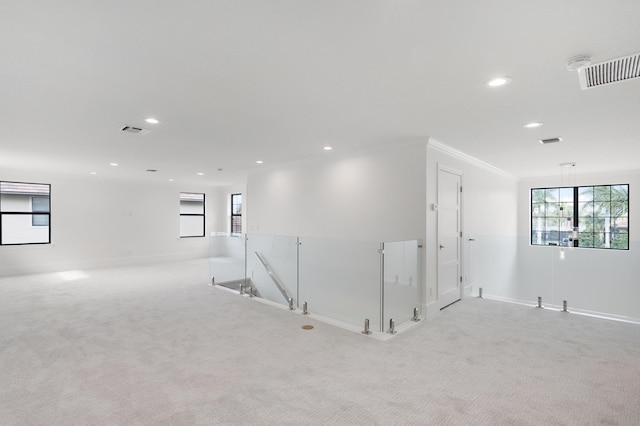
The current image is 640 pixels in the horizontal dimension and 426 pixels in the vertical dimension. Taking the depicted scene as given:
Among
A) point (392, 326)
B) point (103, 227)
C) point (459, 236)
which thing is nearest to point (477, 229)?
point (459, 236)

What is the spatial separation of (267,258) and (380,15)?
4.84 m

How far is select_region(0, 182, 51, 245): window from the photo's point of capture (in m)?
7.68

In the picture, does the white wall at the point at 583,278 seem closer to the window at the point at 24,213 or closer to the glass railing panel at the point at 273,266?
the glass railing panel at the point at 273,266

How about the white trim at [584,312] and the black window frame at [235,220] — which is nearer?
the white trim at [584,312]

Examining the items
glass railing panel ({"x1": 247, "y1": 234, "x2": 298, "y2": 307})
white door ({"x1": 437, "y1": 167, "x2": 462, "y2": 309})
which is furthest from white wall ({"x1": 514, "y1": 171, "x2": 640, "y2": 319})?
glass railing panel ({"x1": 247, "y1": 234, "x2": 298, "y2": 307})

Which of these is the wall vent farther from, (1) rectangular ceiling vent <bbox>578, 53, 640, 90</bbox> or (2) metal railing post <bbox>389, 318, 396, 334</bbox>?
(2) metal railing post <bbox>389, 318, 396, 334</bbox>

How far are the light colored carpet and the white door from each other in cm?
44

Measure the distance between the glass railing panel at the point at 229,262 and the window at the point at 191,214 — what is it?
4.36m

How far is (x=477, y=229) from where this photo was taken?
240 inches

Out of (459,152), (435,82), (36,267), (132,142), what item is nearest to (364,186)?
(459,152)

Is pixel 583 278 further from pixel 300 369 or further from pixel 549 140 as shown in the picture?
pixel 300 369

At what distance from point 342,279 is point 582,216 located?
6.79m

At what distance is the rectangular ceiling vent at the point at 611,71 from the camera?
7.05ft

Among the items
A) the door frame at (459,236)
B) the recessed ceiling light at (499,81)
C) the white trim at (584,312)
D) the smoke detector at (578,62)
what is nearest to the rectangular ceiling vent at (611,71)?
the smoke detector at (578,62)
